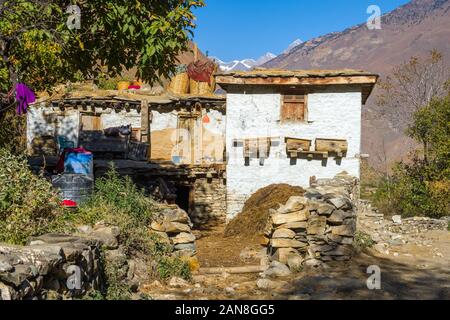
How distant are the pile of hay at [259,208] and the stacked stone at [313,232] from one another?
15.7 ft

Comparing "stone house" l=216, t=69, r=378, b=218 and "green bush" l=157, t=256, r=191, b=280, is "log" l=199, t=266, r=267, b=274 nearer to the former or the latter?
"green bush" l=157, t=256, r=191, b=280

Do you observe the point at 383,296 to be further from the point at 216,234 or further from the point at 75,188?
the point at 216,234

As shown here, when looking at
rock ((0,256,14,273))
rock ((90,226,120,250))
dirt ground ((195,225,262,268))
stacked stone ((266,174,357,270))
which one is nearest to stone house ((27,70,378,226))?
dirt ground ((195,225,262,268))

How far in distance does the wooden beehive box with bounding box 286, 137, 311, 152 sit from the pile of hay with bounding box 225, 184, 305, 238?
1292 mm

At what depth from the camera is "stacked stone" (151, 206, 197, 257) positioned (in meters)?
8.80

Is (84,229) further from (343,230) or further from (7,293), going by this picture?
(343,230)

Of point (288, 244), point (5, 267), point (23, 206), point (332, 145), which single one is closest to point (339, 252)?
point (288, 244)

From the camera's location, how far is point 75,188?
8.77 metres

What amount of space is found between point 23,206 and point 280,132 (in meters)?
12.0

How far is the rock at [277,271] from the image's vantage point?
829 centimetres

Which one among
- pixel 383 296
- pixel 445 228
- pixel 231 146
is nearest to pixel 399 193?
pixel 445 228

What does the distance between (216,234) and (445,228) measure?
779 centimetres

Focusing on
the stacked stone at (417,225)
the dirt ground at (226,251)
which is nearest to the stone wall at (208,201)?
the dirt ground at (226,251)

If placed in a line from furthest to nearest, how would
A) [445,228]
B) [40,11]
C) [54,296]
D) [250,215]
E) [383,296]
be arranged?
[445,228]
[250,215]
[40,11]
[383,296]
[54,296]
